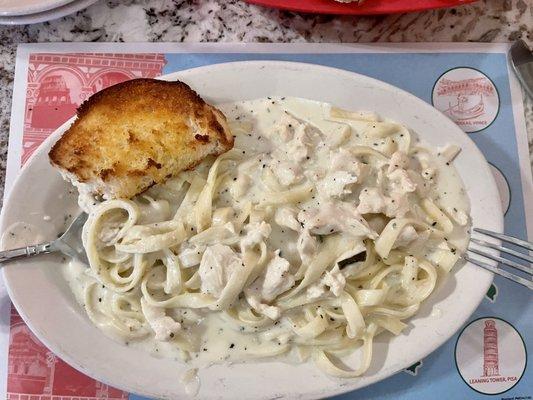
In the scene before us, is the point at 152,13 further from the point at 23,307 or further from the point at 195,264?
the point at 23,307

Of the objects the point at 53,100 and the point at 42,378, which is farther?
the point at 53,100

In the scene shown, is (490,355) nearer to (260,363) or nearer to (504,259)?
(504,259)

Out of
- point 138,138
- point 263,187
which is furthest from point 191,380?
point 138,138

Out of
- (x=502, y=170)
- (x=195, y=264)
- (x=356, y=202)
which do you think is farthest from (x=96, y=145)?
(x=502, y=170)

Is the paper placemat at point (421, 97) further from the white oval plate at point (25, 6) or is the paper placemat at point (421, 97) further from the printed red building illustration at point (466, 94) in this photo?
the white oval plate at point (25, 6)

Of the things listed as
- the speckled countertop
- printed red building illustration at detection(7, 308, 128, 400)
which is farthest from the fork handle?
the speckled countertop

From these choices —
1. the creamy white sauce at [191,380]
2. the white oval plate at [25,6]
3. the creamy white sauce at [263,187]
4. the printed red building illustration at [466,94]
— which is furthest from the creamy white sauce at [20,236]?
the printed red building illustration at [466,94]

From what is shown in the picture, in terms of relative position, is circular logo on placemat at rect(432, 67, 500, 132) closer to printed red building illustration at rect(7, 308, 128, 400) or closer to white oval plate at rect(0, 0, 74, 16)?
white oval plate at rect(0, 0, 74, 16)
